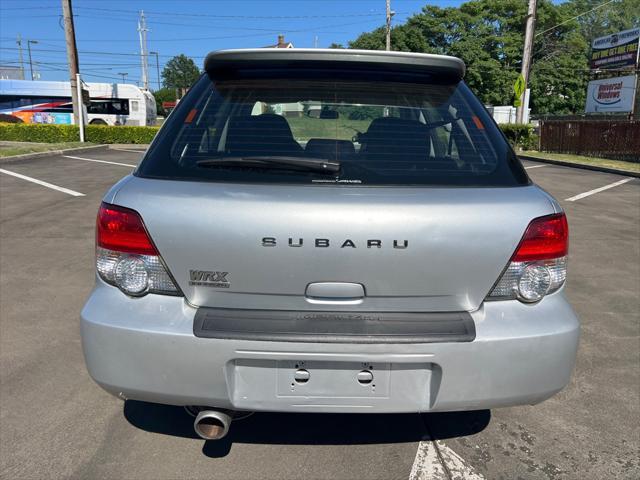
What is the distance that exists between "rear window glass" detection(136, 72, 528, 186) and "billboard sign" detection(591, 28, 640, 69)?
43726 mm

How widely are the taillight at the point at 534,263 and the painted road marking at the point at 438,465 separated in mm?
856

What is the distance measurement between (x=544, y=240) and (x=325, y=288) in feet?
2.75

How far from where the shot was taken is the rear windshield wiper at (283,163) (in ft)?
6.17

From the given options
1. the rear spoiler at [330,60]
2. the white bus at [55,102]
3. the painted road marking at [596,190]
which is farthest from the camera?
the white bus at [55,102]

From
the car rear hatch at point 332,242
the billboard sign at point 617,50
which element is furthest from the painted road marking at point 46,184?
the billboard sign at point 617,50

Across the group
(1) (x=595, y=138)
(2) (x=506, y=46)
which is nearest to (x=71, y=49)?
(1) (x=595, y=138)

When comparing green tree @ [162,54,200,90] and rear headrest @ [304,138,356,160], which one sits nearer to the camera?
rear headrest @ [304,138,356,160]

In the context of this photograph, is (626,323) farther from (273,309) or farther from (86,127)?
(86,127)

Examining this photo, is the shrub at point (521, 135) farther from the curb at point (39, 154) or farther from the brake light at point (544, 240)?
the brake light at point (544, 240)

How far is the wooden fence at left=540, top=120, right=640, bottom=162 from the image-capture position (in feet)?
63.9

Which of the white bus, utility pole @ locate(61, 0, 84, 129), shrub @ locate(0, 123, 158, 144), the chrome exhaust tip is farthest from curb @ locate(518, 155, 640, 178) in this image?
the white bus

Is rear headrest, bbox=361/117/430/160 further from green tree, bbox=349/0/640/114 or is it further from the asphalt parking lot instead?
green tree, bbox=349/0/640/114

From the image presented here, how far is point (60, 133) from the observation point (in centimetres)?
2456

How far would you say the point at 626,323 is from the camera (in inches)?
156
